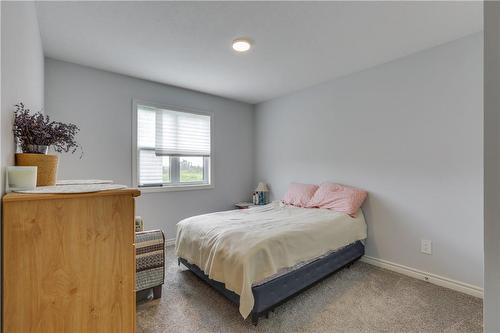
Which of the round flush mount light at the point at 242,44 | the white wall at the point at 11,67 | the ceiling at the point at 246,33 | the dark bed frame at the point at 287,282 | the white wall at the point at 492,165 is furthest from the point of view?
the round flush mount light at the point at 242,44

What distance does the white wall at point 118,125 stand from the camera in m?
2.79

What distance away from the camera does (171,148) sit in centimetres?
360

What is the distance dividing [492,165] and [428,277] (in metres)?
2.44

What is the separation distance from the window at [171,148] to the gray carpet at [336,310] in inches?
62.2

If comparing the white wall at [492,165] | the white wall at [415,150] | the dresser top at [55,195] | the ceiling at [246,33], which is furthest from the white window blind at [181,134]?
the white wall at [492,165]

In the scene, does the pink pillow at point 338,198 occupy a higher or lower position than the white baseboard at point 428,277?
higher

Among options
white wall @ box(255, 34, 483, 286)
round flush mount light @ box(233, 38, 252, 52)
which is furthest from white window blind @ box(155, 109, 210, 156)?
white wall @ box(255, 34, 483, 286)

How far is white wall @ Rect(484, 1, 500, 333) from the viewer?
0.65 meters

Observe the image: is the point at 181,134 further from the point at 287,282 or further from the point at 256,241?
the point at 287,282

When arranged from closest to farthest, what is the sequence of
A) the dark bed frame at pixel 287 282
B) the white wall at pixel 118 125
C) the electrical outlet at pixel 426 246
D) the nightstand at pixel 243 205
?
the dark bed frame at pixel 287 282
the electrical outlet at pixel 426 246
the white wall at pixel 118 125
the nightstand at pixel 243 205

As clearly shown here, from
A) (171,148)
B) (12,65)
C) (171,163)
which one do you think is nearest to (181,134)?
(171,148)

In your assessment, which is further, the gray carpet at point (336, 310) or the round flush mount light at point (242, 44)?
the round flush mount light at point (242, 44)

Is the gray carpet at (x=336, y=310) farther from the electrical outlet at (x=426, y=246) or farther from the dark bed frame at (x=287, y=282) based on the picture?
the electrical outlet at (x=426, y=246)

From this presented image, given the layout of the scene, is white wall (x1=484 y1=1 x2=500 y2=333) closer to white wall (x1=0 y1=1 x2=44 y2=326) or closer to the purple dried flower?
white wall (x1=0 y1=1 x2=44 y2=326)
